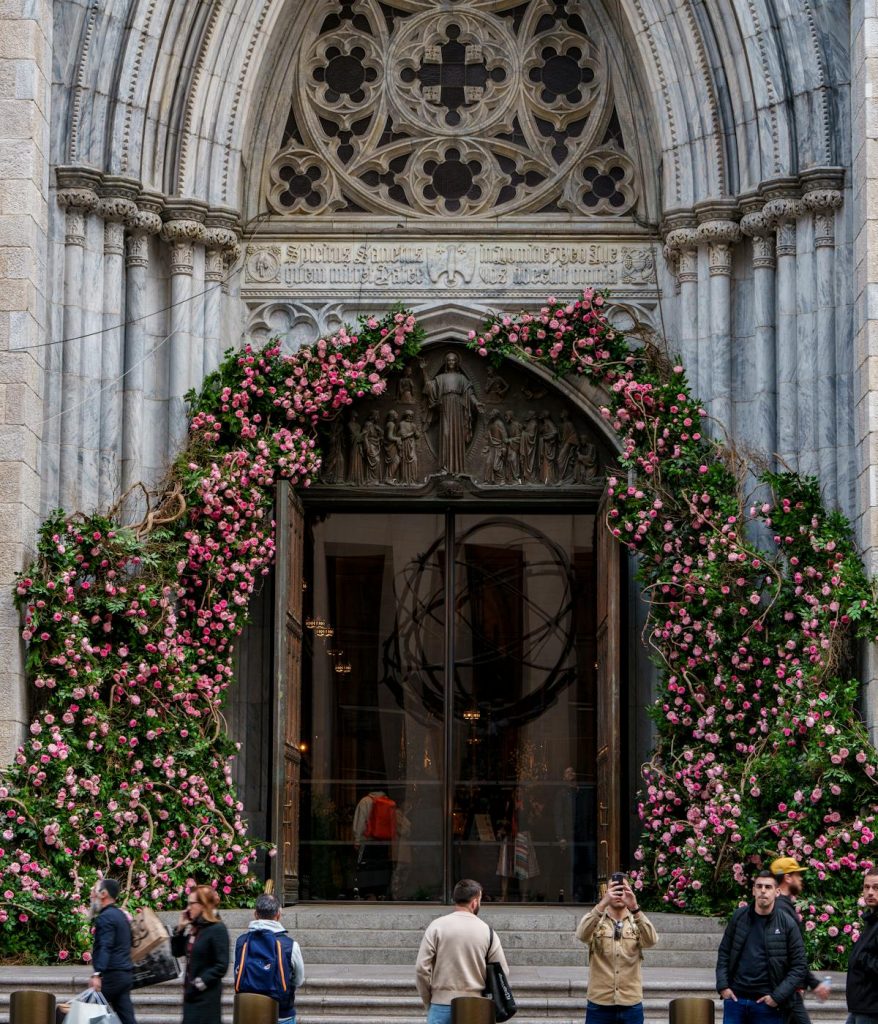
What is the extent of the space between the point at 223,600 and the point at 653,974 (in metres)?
4.67

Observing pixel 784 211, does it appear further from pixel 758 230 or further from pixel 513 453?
pixel 513 453

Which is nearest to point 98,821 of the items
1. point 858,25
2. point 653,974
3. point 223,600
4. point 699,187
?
point 223,600

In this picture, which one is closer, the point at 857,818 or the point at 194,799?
the point at 857,818

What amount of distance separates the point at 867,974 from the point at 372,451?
27.6 feet

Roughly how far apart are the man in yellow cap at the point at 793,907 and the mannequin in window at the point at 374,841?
7072 millimetres

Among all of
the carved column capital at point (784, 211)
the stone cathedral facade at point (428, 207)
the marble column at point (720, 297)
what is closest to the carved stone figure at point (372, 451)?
the stone cathedral facade at point (428, 207)

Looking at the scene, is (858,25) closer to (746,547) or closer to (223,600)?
(746,547)

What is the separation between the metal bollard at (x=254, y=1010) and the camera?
353 inches

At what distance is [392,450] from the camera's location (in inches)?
656

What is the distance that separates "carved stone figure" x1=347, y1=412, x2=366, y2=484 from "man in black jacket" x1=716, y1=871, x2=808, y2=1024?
7.78 metres

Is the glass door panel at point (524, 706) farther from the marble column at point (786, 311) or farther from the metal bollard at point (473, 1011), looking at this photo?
the metal bollard at point (473, 1011)

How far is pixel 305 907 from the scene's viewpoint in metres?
15.6

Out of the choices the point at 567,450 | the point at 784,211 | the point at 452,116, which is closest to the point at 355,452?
the point at 567,450

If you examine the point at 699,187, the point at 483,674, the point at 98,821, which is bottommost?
the point at 98,821
